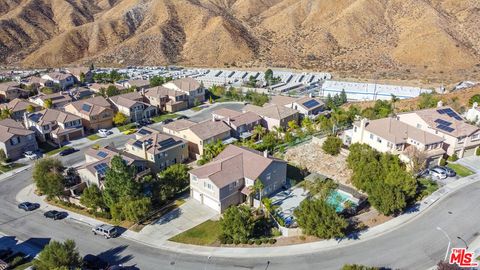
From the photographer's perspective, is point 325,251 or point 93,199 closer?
point 325,251

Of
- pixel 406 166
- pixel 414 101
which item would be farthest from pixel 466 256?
pixel 414 101

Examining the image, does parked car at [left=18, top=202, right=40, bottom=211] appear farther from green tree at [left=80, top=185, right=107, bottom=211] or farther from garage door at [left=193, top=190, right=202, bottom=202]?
garage door at [left=193, top=190, right=202, bottom=202]

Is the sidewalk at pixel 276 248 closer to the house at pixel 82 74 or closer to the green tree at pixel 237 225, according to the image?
the green tree at pixel 237 225

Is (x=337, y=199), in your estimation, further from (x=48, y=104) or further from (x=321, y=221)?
(x=48, y=104)

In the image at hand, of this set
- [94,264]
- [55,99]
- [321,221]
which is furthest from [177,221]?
[55,99]

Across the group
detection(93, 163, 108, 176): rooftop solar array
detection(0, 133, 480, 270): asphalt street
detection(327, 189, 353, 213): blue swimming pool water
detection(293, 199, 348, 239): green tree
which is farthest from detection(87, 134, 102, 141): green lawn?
detection(293, 199, 348, 239): green tree
